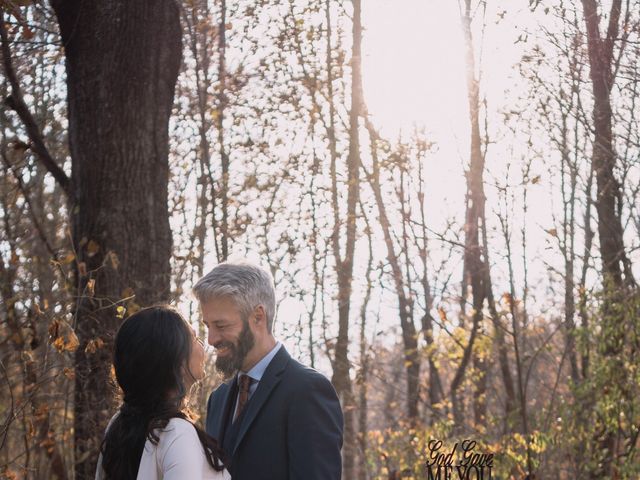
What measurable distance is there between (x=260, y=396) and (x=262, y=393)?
12 mm

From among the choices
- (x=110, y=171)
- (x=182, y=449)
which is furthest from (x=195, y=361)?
(x=110, y=171)

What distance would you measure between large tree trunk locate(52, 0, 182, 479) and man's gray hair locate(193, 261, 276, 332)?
2.36 metres

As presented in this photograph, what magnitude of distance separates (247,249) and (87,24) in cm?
838

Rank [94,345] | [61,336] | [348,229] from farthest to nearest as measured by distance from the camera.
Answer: [348,229]
[94,345]
[61,336]

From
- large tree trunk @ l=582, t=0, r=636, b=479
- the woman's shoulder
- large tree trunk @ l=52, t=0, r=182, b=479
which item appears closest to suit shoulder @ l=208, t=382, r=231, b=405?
the woman's shoulder

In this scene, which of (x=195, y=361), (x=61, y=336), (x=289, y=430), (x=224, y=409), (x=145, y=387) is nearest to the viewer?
(x=145, y=387)

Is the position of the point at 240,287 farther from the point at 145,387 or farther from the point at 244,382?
the point at 145,387

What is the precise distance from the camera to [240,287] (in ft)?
11.1

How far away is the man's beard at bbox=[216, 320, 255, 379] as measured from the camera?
3.39m

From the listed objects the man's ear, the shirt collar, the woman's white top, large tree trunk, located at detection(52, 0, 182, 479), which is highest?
large tree trunk, located at detection(52, 0, 182, 479)

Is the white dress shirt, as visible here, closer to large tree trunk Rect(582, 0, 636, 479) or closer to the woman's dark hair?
the woman's dark hair

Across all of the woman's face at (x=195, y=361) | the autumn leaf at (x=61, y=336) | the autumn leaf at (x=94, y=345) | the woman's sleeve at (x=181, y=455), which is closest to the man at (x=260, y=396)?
the woman's face at (x=195, y=361)

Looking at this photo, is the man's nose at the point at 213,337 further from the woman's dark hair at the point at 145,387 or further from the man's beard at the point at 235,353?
the woman's dark hair at the point at 145,387

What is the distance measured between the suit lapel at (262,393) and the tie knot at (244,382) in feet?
0.31
